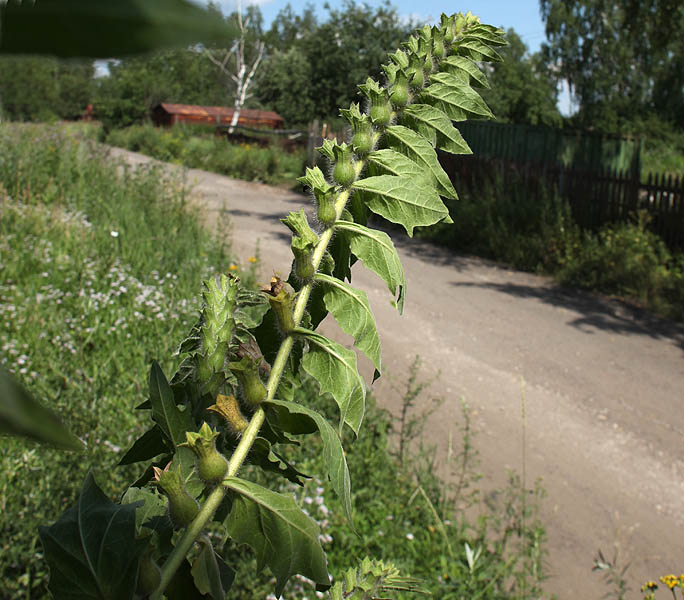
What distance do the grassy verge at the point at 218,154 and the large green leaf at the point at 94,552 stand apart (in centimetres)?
1661

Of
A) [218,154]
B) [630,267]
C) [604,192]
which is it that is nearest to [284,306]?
[630,267]

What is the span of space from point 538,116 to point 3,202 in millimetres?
31407

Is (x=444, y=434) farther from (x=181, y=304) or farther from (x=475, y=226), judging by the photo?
(x=475, y=226)

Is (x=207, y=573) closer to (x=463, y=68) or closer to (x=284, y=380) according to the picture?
(x=284, y=380)

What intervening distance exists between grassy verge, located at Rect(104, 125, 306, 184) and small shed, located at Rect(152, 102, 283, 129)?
9.66m

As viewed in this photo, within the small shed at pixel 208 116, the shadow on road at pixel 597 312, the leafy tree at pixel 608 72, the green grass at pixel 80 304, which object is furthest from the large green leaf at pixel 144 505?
the small shed at pixel 208 116

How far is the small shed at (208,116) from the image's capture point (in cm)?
3928

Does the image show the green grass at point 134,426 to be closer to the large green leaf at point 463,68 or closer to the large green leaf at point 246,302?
the large green leaf at point 246,302

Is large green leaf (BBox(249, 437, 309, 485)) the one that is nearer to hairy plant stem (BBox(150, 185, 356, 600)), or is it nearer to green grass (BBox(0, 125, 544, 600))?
hairy plant stem (BBox(150, 185, 356, 600))

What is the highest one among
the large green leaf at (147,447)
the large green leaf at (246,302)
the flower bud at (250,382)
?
the large green leaf at (246,302)

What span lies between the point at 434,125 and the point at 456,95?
0.16 ft

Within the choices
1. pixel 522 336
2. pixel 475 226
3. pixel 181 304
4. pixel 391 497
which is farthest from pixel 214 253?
pixel 475 226

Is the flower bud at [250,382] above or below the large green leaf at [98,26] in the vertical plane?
below

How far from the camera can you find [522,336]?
306 inches
